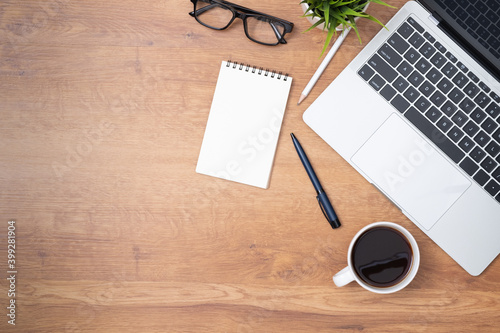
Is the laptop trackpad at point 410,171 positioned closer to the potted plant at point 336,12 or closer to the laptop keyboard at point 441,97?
the laptop keyboard at point 441,97

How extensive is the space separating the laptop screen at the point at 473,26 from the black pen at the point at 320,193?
14.1 inches

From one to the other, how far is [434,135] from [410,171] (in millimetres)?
81

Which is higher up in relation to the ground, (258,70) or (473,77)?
(473,77)

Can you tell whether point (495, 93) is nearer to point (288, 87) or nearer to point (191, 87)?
point (288, 87)

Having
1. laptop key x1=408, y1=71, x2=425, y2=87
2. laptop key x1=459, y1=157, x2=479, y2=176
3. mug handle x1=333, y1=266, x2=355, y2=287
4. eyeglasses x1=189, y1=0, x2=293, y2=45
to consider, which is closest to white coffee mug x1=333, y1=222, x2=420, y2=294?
mug handle x1=333, y1=266, x2=355, y2=287

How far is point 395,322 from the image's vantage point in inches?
29.8

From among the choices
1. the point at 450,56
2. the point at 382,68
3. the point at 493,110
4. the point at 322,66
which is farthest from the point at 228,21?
the point at 493,110

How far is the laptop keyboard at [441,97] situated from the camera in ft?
2.38

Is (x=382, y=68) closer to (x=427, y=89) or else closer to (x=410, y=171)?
(x=427, y=89)

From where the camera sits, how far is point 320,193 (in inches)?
29.9

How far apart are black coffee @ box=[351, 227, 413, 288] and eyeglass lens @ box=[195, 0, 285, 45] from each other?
0.44 m

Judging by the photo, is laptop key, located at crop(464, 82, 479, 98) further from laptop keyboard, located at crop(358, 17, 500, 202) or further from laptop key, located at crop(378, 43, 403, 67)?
laptop key, located at crop(378, 43, 403, 67)

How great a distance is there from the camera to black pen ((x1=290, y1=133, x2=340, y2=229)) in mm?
756

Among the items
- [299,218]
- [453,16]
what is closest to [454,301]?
[299,218]
